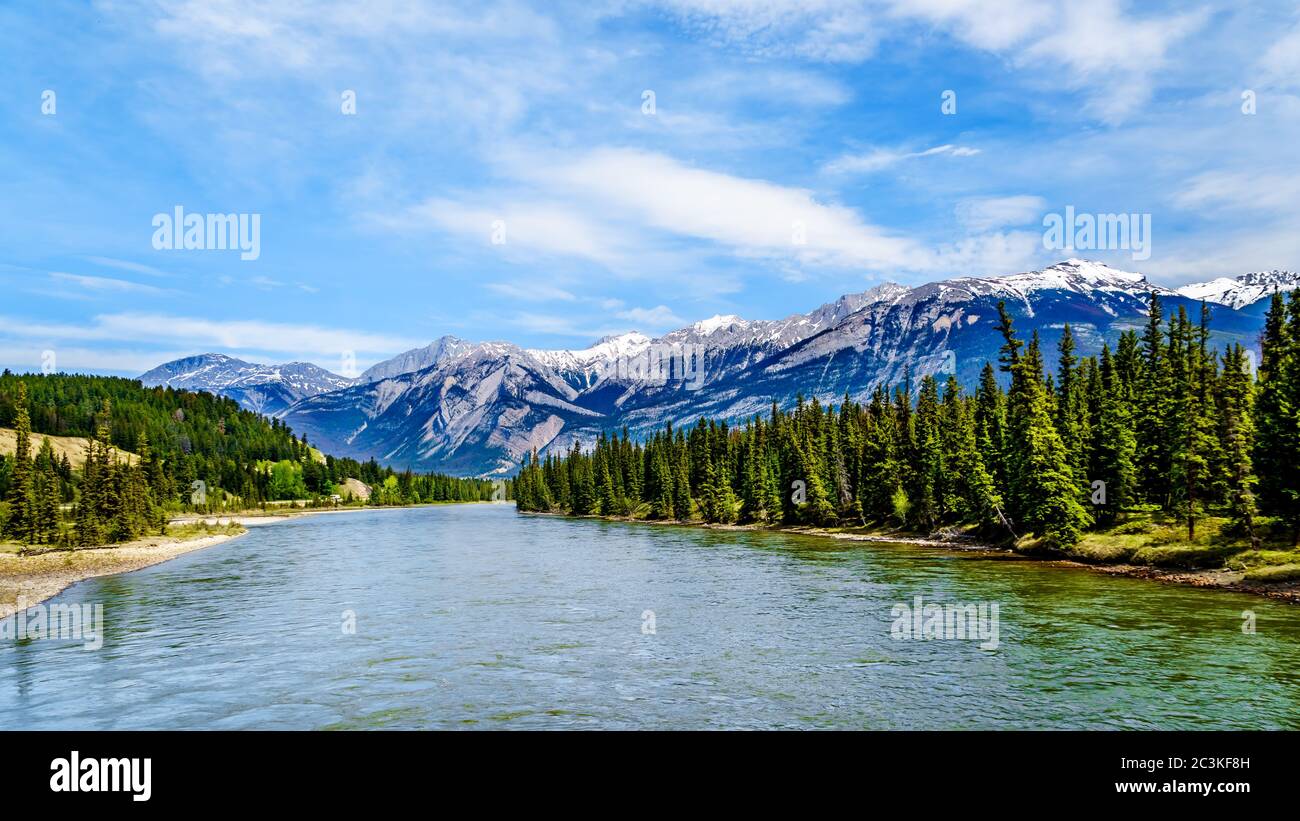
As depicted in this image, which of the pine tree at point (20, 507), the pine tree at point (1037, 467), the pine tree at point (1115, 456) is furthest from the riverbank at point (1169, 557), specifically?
the pine tree at point (20, 507)

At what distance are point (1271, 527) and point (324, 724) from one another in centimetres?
7296

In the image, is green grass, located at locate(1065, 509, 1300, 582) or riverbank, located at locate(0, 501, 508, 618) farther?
riverbank, located at locate(0, 501, 508, 618)

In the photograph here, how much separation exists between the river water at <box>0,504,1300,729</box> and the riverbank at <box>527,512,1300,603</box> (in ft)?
11.9

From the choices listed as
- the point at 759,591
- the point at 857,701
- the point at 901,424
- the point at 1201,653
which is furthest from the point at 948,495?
the point at 857,701

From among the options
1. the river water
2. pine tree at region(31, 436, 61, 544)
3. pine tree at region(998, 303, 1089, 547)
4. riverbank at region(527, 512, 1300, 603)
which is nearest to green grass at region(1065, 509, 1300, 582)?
riverbank at region(527, 512, 1300, 603)

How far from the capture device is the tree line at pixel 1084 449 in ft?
211

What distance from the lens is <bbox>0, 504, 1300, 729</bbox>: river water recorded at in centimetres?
2828

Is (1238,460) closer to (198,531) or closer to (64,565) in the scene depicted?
(64,565)

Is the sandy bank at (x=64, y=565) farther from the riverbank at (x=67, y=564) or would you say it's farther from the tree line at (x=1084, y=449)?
the tree line at (x=1084, y=449)

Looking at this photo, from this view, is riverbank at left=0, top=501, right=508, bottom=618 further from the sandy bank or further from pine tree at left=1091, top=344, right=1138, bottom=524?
pine tree at left=1091, top=344, right=1138, bottom=524

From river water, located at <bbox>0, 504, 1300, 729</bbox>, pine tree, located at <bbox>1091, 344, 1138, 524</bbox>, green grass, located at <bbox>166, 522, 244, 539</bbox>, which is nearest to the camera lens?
river water, located at <bbox>0, 504, 1300, 729</bbox>
